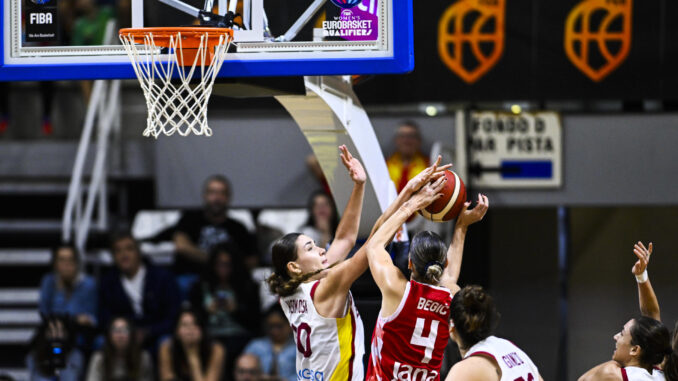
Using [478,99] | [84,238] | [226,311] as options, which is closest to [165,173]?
[84,238]

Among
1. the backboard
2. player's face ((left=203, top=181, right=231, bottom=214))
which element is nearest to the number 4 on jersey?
Answer: the backboard

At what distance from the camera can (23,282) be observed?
10.6 metres

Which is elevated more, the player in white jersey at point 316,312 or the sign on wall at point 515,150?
the sign on wall at point 515,150

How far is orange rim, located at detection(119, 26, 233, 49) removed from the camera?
5.46 m

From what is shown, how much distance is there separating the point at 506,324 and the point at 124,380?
3.65 m

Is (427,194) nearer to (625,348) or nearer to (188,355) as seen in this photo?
(625,348)

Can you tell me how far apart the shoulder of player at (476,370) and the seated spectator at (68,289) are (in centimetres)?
487

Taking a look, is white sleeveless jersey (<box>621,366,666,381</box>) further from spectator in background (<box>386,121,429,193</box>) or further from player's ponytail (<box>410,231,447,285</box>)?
spectator in background (<box>386,121,429,193</box>)

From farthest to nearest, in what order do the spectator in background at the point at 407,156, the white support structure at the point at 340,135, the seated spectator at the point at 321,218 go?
the spectator in background at the point at 407,156 < the seated spectator at the point at 321,218 < the white support structure at the point at 340,135

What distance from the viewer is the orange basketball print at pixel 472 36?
9320mm

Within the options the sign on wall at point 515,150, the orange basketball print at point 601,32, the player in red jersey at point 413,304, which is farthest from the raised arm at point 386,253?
the orange basketball print at point 601,32

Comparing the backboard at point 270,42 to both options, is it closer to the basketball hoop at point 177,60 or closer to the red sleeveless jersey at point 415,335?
the basketball hoop at point 177,60

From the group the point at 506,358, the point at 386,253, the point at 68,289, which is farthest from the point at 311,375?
the point at 68,289

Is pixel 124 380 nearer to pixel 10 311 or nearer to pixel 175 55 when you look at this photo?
pixel 10 311
